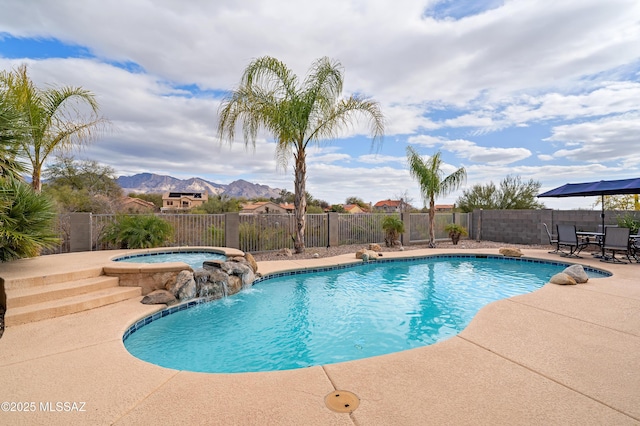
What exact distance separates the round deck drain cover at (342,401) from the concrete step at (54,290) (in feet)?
14.6

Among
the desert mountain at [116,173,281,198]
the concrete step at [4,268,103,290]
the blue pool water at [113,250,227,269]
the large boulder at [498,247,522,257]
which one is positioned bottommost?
the large boulder at [498,247,522,257]

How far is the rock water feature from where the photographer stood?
16.2ft

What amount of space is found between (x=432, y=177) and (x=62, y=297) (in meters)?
11.9

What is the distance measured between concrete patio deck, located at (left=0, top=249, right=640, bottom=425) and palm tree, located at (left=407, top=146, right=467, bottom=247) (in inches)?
356

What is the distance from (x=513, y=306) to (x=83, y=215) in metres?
10.6

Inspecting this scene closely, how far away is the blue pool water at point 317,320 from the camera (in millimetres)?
3471

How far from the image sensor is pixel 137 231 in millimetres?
8648

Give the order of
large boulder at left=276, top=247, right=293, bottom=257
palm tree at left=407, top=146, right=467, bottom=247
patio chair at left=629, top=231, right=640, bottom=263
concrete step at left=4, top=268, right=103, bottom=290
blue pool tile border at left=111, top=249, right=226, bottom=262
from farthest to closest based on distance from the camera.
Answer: palm tree at left=407, top=146, right=467, bottom=247 < large boulder at left=276, top=247, right=293, bottom=257 < patio chair at left=629, top=231, right=640, bottom=263 < blue pool tile border at left=111, top=249, right=226, bottom=262 < concrete step at left=4, top=268, right=103, bottom=290

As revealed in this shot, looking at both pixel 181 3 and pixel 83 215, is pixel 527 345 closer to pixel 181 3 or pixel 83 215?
pixel 181 3

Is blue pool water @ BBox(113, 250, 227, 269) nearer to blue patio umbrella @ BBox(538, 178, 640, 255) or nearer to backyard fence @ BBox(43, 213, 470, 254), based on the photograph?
backyard fence @ BBox(43, 213, 470, 254)

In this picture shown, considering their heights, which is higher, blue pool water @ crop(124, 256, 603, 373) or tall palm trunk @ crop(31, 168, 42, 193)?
tall palm trunk @ crop(31, 168, 42, 193)

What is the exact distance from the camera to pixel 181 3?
21.7 feet

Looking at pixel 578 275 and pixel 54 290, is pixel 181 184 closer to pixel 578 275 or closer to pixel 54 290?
pixel 54 290

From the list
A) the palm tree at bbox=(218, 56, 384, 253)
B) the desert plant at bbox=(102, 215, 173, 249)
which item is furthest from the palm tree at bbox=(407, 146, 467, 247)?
the desert plant at bbox=(102, 215, 173, 249)
